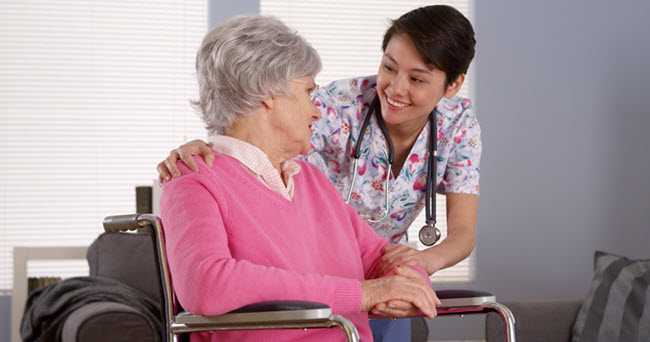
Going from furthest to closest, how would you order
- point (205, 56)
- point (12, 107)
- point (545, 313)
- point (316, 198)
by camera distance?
point (12, 107), point (545, 313), point (316, 198), point (205, 56)

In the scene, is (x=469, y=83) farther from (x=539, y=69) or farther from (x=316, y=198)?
(x=316, y=198)

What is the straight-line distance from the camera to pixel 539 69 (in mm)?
3967

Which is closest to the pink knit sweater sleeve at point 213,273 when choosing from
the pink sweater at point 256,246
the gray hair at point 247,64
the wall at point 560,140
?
the pink sweater at point 256,246

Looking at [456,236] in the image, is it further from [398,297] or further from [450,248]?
[398,297]

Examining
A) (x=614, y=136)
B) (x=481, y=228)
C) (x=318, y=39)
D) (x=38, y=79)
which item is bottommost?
(x=481, y=228)

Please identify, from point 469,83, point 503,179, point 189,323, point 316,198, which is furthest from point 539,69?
point 189,323

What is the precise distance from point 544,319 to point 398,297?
1.61 m

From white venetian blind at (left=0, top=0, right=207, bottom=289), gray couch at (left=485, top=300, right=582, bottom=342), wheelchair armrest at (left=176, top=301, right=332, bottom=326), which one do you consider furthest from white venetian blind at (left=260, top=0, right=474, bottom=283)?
wheelchair armrest at (left=176, top=301, right=332, bottom=326)

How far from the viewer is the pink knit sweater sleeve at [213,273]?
3.43 feet

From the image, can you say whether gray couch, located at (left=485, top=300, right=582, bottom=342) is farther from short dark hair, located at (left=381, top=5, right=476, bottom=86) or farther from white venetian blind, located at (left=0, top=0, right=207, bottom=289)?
white venetian blind, located at (left=0, top=0, right=207, bottom=289)

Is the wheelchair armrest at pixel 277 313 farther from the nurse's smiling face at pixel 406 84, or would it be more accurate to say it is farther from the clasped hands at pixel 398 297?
the nurse's smiling face at pixel 406 84

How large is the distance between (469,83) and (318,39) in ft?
3.12

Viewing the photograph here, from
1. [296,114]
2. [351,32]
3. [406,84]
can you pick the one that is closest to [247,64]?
[296,114]

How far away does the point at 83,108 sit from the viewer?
3.89 meters
